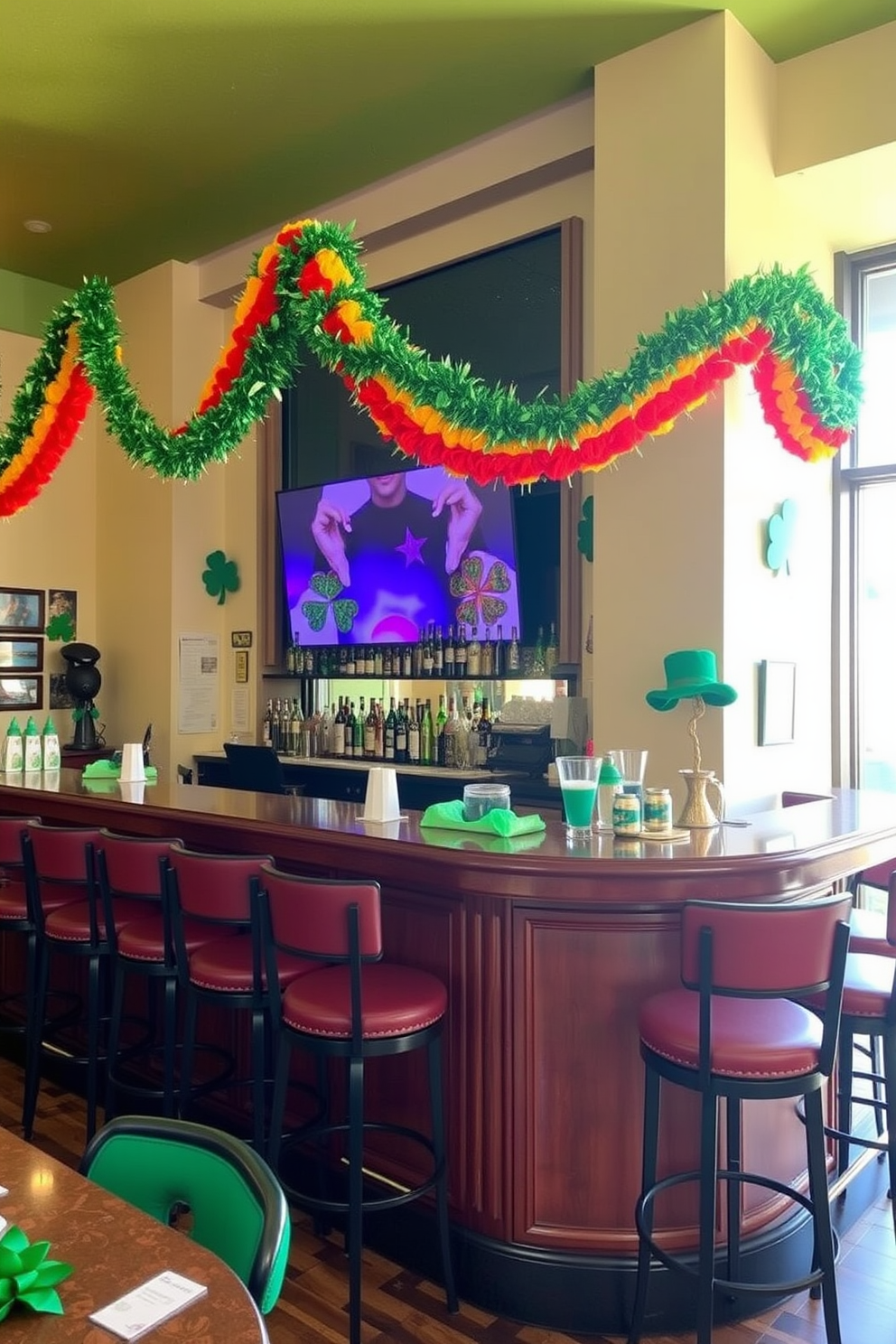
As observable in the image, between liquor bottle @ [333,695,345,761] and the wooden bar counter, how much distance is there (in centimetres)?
328

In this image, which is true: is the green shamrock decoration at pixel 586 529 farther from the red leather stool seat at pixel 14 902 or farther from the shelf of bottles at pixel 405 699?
the red leather stool seat at pixel 14 902

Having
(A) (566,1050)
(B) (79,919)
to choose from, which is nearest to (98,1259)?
(A) (566,1050)

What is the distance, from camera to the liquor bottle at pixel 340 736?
591 centimetres

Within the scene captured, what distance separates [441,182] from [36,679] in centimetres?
379

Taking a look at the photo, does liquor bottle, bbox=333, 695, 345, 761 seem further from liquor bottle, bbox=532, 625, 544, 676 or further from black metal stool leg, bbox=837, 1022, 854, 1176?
black metal stool leg, bbox=837, 1022, 854, 1176

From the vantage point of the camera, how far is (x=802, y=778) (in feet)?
14.6

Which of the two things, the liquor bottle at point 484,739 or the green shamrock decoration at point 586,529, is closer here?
the green shamrock decoration at point 586,529

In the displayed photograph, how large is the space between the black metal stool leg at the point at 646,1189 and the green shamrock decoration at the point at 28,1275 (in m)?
1.48

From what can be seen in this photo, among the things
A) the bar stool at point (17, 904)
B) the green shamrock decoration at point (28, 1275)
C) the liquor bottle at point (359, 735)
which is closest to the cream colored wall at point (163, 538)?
the liquor bottle at point (359, 735)

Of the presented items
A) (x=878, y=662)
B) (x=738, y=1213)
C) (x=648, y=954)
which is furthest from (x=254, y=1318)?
(x=878, y=662)

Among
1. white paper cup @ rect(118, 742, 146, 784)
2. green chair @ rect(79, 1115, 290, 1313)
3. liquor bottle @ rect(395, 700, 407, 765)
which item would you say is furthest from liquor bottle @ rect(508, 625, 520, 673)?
green chair @ rect(79, 1115, 290, 1313)

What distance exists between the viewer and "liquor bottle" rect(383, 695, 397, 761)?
5656 millimetres

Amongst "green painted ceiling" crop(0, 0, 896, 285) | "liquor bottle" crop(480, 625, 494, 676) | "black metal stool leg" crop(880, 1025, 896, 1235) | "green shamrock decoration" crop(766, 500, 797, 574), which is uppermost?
"green painted ceiling" crop(0, 0, 896, 285)

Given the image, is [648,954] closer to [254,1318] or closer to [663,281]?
[254,1318]
